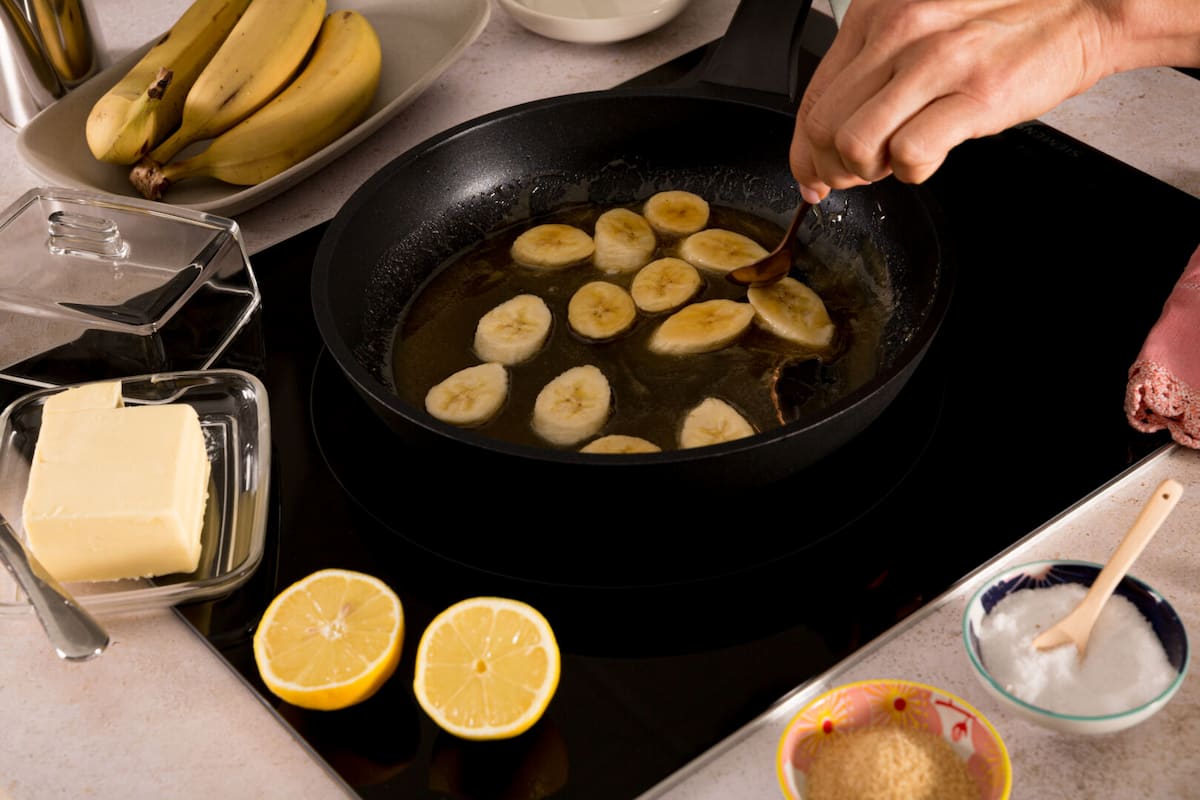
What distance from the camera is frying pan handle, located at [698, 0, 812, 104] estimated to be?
153 cm

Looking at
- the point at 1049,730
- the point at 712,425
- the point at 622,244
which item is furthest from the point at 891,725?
the point at 622,244

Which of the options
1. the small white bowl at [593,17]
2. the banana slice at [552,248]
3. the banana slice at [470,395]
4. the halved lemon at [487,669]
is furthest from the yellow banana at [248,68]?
the halved lemon at [487,669]

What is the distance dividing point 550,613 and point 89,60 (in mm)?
1310

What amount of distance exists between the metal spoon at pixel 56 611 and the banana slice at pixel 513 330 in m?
0.55

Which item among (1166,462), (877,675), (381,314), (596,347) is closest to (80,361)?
(381,314)

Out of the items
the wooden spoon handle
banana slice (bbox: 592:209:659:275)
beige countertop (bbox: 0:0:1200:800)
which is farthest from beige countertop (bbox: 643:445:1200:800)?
banana slice (bbox: 592:209:659:275)

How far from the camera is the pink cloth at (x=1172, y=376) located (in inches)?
44.8

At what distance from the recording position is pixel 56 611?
0.93 m

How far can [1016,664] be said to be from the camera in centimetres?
93

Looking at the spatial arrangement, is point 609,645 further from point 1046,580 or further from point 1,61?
point 1,61

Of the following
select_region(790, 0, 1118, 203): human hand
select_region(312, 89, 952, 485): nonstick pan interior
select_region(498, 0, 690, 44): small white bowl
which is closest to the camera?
select_region(790, 0, 1118, 203): human hand

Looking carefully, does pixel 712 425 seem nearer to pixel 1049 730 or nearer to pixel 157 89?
pixel 1049 730

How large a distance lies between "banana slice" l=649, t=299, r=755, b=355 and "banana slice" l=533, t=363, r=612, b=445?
0.33ft

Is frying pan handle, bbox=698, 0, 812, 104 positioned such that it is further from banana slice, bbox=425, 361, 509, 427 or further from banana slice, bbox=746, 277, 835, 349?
banana slice, bbox=425, 361, 509, 427
